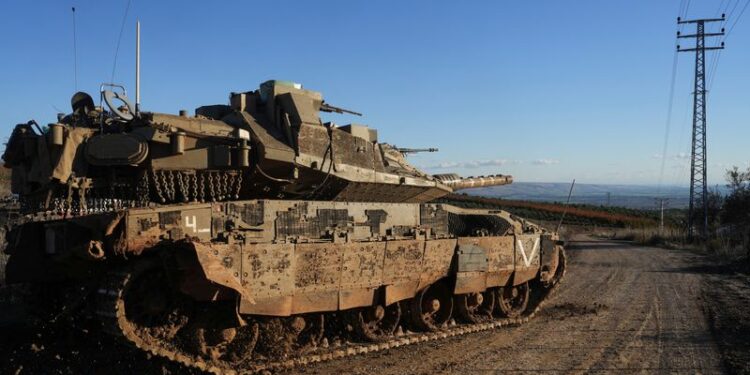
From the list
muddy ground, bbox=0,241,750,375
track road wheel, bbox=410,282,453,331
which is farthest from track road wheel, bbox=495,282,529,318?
track road wheel, bbox=410,282,453,331

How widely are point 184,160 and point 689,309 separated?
10943 mm

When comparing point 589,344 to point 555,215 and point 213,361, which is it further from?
point 555,215

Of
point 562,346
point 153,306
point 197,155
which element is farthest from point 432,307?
point 153,306

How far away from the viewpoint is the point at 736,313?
13242 millimetres

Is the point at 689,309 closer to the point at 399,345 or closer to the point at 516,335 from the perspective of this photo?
the point at 516,335

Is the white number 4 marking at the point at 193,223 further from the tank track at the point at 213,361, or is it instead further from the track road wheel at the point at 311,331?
the track road wheel at the point at 311,331

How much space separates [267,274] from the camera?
8.41 m

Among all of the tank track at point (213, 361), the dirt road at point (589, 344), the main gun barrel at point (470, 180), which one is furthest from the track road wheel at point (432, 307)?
the main gun barrel at point (470, 180)

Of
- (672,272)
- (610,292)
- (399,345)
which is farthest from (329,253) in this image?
(672,272)

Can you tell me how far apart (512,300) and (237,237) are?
24.5 feet

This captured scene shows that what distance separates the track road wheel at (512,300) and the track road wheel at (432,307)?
1.58 m

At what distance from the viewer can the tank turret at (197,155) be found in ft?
27.6

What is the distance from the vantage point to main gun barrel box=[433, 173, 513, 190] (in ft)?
46.8

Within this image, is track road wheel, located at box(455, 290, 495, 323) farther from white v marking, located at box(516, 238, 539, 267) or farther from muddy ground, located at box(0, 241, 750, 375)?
white v marking, located at box(516, 238, 539, 267)
